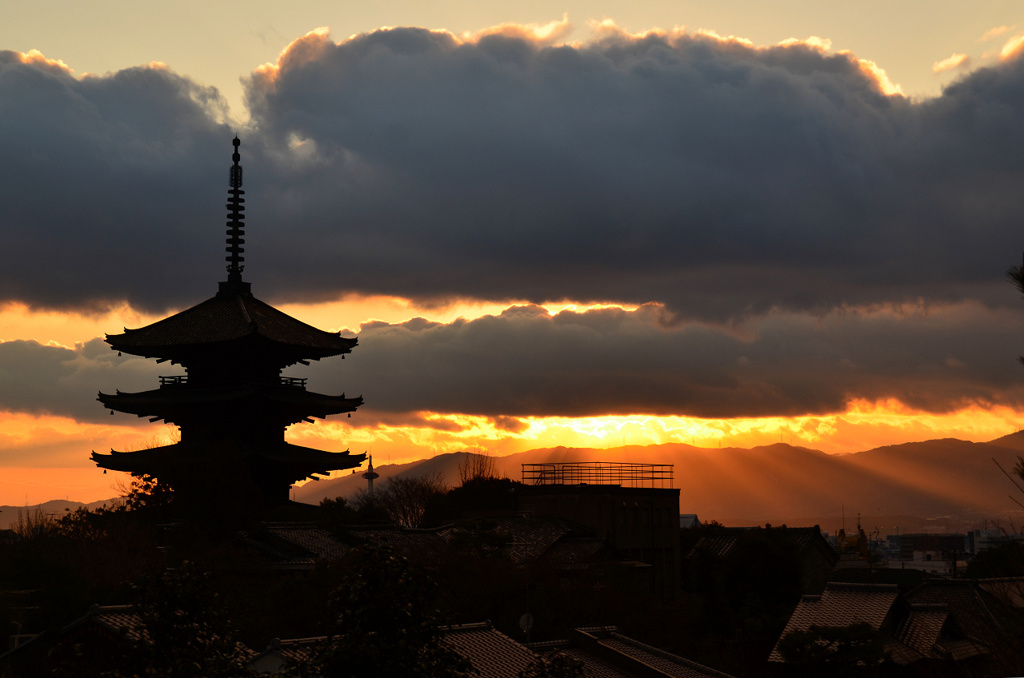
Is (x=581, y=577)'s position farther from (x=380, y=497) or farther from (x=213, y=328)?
(x=380, y=497)

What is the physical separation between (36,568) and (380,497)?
Answer: 2338 inches

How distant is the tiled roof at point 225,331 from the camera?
216ft

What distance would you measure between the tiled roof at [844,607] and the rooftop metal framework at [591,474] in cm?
2451

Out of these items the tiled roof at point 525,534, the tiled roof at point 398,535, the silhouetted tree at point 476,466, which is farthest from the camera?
the silhouetted tree at point 476,466

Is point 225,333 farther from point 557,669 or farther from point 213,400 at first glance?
point 557,669

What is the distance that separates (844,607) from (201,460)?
112ft

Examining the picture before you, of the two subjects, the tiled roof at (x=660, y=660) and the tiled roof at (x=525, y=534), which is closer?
the tiled roof at (x=660, y=660)

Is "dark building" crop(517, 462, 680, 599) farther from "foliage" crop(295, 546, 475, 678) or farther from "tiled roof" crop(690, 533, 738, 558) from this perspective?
"foliage" crop(295, 546, 475, 678)

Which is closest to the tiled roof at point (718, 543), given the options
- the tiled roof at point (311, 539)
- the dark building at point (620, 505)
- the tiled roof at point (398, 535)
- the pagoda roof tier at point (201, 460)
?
the dark building at point (620, 505)

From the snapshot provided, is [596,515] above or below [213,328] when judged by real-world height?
below

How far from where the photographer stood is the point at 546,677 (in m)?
21.7

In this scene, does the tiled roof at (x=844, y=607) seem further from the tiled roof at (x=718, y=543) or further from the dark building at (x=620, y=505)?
the tiled roof at (x=718, y=543)

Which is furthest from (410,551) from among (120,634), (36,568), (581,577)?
(120,634)

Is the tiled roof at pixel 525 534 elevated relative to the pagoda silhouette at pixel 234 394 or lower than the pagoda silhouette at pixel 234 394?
lower
